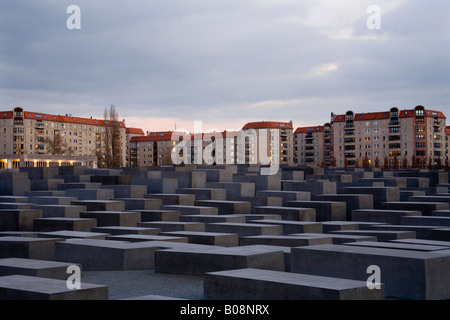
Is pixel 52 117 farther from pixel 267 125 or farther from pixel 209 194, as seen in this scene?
pixel 209 194

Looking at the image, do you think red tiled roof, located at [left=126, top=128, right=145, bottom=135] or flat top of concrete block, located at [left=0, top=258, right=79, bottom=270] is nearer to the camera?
flat top of concrete block, located at [left=0, top=258, right=79, bottom=270]

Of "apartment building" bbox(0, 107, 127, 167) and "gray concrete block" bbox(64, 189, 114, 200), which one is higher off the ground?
"apartment building" bbox(0, 107, 127, 167)

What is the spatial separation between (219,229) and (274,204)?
6.69 m

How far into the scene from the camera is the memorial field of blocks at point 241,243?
309 inches

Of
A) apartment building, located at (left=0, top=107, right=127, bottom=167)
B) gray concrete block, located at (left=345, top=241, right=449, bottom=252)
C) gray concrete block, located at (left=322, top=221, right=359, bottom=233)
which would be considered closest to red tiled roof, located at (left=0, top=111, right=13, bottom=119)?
apartment building, located at (left=0, top=107, right=127, bottom=167)

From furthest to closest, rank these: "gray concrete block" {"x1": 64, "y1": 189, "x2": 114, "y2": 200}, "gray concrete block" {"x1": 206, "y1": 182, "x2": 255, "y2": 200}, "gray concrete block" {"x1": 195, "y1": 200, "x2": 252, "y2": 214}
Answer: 1. "gray concrete block" {"x1": 206, "y1": 182, "x2": 255, "y2": 200}
2. "gray concrete block" {"x1": 64, "y1": 189, "x2": 114, "y2": 200}
3. "gray concrete block" {"x1": 195, "y1": 200, "x2": 252, "y2": 214}

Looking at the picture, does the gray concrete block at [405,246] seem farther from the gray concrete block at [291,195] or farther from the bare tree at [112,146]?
the bare tree at [112,146]

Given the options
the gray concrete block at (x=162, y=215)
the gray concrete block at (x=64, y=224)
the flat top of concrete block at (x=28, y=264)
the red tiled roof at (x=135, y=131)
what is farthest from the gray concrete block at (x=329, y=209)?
the red tiled roof at (x=135, y=131)

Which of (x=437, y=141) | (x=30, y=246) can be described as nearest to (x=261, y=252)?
(x=30, y=246)

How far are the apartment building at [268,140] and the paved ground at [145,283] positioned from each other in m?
139

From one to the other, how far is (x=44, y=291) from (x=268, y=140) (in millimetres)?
144125

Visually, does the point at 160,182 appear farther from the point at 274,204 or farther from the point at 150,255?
the point at 150,255

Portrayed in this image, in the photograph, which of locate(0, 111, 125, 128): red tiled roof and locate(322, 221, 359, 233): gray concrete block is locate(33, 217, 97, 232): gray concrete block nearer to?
locate(322, 221, 359, 233): gray concrete block

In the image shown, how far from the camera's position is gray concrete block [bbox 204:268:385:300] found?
7102mm
